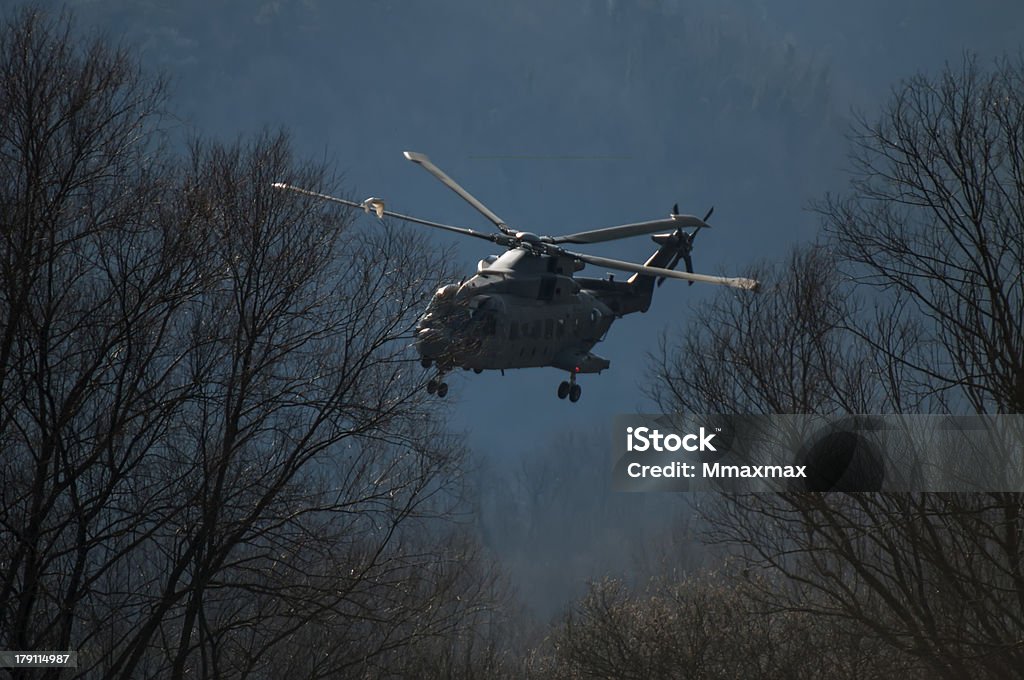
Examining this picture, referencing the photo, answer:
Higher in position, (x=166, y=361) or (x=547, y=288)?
(x=547, y=288)

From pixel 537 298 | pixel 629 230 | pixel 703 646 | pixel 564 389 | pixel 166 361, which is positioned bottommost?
pixel 703 646

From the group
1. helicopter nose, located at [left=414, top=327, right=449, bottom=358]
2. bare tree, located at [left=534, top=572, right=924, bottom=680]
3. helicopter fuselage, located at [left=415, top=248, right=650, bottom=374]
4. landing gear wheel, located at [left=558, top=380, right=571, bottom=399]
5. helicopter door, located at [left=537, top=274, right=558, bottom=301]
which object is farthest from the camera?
landing gear wheel, located at [left=558, top=380, right=571, bottom=399]

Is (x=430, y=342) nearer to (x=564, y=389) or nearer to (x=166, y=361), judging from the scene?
(x=166, y=361)

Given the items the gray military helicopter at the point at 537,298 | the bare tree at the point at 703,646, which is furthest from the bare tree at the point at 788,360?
the bare tree at the point at 703,646

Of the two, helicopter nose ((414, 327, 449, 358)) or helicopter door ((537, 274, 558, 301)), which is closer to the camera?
helicopter nose ((414, 327, 449, 358))

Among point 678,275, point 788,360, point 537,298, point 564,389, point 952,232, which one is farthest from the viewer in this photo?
point 564,389

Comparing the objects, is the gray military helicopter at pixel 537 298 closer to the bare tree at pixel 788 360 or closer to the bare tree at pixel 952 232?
the bare tree at pixel 788 360

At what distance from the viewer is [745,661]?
2639cm

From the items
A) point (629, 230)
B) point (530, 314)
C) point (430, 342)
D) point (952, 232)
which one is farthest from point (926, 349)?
point (530, 314)

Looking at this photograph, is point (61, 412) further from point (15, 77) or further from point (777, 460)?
point (777, 460)

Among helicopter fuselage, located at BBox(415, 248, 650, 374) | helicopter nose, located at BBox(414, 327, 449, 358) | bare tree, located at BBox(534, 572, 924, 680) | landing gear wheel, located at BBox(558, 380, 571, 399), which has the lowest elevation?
bare tree, located at BBox(534, 572, 924, 680)

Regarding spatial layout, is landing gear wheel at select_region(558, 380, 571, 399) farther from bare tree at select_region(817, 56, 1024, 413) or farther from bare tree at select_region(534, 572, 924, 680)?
bare tree at select_region(817, 56, 1024, 413)

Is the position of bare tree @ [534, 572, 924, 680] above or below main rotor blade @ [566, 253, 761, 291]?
below

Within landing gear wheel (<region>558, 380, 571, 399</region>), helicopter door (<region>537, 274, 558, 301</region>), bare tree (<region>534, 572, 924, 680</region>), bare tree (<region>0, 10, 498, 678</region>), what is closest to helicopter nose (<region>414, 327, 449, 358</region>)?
bare tree (<region>0, 10, 498, 678</region>)
